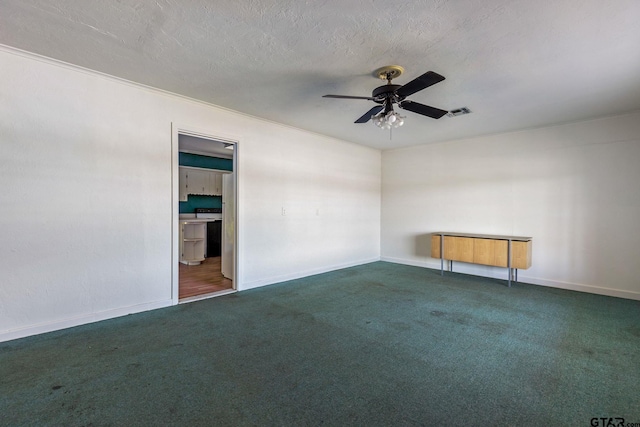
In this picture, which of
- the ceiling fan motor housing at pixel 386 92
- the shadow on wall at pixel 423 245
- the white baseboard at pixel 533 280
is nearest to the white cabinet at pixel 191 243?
the white baseboard at pixel 533 280

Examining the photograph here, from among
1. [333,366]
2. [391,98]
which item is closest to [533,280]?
[391,98]

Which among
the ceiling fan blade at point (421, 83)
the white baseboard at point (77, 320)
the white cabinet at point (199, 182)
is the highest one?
the ceiling fan blade at point (421, 83)

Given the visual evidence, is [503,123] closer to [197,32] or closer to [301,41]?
[301,41]

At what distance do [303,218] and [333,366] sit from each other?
314 centimetres

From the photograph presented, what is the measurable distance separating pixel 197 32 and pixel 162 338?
2679mm

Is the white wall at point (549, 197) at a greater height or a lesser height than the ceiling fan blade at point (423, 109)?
lesser

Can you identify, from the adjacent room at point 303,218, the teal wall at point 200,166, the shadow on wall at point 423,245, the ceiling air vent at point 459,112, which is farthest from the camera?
the teal wall at point 200,166

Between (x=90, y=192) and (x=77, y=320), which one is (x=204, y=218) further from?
(x=77, y=320)

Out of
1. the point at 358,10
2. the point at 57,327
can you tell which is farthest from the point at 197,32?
the point at 57,327

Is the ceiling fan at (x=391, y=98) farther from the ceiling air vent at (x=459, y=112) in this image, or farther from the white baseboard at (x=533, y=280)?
the white baseboard at (x=533, y=280)

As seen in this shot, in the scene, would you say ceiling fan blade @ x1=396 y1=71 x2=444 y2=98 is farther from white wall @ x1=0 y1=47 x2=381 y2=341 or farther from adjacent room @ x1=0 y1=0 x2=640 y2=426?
white wall @ x1=0 y1=47 x2=381 y2=341

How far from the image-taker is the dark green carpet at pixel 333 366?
1728 mm

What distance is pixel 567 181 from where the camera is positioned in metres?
4.52

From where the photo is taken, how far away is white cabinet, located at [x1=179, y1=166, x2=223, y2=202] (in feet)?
22.3
